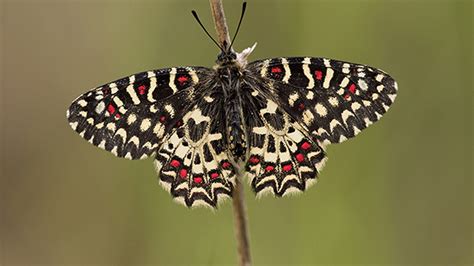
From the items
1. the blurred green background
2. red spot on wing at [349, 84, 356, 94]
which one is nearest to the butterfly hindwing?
red spot on wing at [349, 84, 356, 94]

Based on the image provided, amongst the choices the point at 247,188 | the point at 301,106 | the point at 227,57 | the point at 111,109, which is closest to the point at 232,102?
the point at 227,57

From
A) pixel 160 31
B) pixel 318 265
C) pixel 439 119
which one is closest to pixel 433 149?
pixel 439 119

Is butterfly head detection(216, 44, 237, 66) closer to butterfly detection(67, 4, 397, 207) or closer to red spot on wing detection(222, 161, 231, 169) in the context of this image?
butterfly detection(67, 4, 397, 207)

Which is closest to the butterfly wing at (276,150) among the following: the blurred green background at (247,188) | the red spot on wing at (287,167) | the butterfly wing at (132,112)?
the red spot on wing at (287,167)

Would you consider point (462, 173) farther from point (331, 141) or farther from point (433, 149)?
point (331, 141)

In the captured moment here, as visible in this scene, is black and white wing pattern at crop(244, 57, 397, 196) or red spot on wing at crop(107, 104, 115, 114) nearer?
black and white wing pattern at crop(244, 57, 397, 196)

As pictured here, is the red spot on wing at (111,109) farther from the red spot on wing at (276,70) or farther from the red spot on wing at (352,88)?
the red spot on wing at (352,88)

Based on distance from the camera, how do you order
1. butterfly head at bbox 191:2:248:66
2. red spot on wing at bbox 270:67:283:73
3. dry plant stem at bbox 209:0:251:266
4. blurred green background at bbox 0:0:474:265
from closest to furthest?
dry plant stem at bbox 209:0:251:266, butterfly head at bbox 191:2:248:66, red spot on wing at bbox 270:67:283:73, blurred green background at bbox 0:0:474:265
